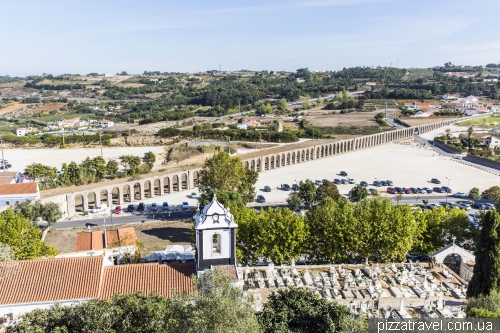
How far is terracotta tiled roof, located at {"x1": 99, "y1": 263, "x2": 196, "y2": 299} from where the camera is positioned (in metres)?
20.0

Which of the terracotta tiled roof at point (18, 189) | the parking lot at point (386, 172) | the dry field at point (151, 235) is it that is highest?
the terracotta tiled roof at point (18, 189)

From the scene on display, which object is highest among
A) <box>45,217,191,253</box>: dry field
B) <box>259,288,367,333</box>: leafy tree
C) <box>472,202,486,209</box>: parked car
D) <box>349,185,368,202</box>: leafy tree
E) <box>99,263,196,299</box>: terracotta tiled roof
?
<box>259,288,367,333</box>: leafy tree

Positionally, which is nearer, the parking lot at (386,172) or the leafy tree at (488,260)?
the leafy tree at (488,260)

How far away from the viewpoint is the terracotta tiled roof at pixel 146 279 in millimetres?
20031

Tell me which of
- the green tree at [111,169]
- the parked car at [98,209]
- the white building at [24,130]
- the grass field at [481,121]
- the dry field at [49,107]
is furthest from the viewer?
the dry field at [49,107]

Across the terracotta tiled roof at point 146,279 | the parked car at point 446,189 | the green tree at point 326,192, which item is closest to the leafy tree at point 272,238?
the terracotta tiled roof at point 146,279

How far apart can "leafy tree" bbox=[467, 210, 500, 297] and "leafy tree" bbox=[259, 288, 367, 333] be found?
29.1ft

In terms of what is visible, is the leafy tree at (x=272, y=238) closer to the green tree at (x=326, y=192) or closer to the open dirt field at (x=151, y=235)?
the open dirt field at (x=151, y=235)

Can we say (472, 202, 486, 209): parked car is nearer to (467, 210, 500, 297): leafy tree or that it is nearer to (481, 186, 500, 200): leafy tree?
(481, 186, 500, 200): leafy tree

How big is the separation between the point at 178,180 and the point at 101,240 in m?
28.4

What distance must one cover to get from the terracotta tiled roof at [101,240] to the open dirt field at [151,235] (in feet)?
9.49

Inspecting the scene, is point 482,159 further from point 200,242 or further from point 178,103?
point 178,103

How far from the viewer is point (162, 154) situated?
281 ft

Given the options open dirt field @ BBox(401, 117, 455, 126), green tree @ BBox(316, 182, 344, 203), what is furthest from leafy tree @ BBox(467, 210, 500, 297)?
open dirt field @ BBox(401, 117, 455, 126)
